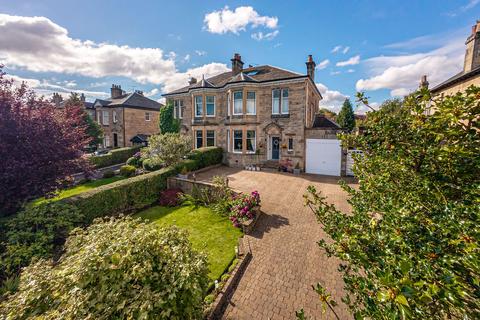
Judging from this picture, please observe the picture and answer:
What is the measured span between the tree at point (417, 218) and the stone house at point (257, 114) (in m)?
14.0

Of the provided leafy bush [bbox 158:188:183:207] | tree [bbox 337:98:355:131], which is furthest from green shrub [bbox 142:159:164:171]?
tree [bbox 337:98:355:131]

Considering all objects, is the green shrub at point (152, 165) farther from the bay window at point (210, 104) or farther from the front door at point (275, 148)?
the front door at point (275, 148)

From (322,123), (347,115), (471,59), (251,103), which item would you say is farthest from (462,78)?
(347,115)

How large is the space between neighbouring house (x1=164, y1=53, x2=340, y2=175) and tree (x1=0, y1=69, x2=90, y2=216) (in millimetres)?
12734

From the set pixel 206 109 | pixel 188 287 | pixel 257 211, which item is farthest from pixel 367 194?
pixel 206 109

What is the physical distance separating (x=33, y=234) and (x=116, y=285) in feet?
17.9

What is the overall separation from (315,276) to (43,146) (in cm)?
1024

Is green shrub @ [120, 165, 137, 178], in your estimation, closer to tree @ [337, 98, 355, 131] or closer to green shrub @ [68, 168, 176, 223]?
green shrub @ [68, 168, 176, 223]

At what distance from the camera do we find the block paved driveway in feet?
15.6

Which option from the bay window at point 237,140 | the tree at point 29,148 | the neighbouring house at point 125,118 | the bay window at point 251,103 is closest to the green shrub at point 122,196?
the tree at point 29,148

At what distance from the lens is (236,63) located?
2147 centimetres

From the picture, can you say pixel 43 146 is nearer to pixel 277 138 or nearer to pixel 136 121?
pixel 277 138

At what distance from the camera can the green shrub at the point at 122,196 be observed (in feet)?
28.1

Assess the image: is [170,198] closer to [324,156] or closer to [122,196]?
[122,196]
